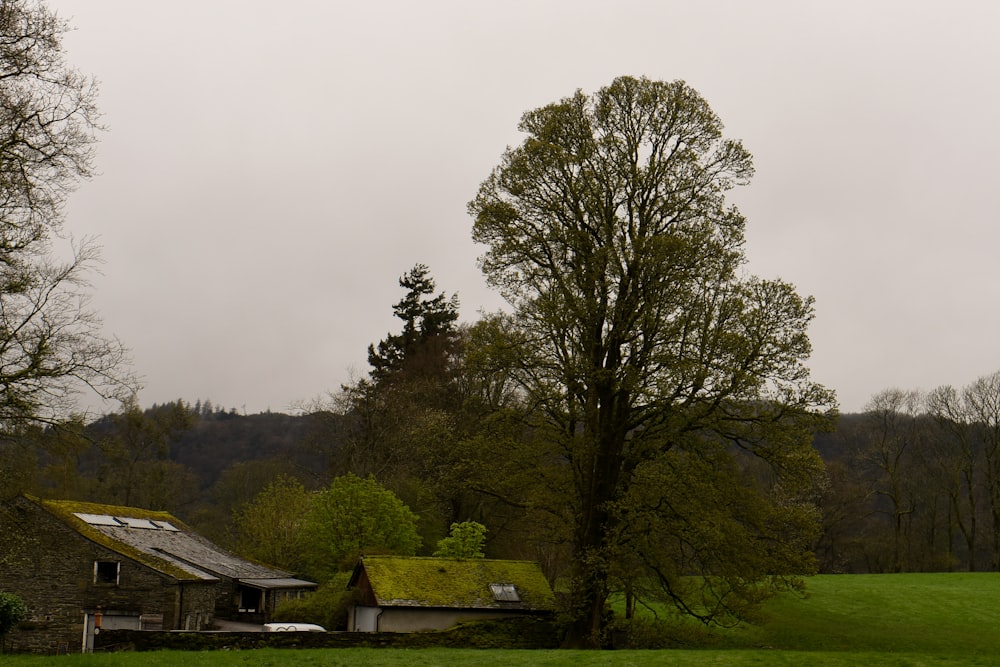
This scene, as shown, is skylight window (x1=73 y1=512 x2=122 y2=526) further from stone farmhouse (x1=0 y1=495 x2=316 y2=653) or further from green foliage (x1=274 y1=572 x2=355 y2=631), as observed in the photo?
green foliage (x1=274 y1=572 x2=355 y2=631)

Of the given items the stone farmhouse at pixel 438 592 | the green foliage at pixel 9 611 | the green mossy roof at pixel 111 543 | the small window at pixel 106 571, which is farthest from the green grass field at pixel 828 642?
the small window at pixel 106 571

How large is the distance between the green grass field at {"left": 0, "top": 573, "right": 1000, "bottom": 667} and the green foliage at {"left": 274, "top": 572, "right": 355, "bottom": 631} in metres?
10.8

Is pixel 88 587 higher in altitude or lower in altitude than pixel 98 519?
lower

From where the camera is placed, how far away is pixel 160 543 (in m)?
45.5

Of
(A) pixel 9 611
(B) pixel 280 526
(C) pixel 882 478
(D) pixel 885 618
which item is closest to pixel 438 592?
(A) pixel 9 611

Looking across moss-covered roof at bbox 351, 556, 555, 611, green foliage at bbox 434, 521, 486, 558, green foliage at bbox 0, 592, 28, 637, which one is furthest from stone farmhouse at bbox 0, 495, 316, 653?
green foliage at bbox 434, 521, 486, 558

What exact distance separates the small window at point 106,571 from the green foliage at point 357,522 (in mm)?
9197

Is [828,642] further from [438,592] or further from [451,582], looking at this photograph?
[438,592]

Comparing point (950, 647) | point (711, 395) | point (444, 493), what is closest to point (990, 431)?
point (950, 647)

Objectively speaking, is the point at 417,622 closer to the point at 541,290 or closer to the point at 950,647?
the point at 541,290

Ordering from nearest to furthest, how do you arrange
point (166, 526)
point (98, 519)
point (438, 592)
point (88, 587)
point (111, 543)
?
point (438, 592)
point (88, 587)
point (111, 543)
point (98, 519)
point (166, 526)

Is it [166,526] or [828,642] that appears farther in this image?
[166,526]

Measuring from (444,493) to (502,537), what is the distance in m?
8.00

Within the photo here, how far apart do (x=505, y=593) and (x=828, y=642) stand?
39.6 feet
